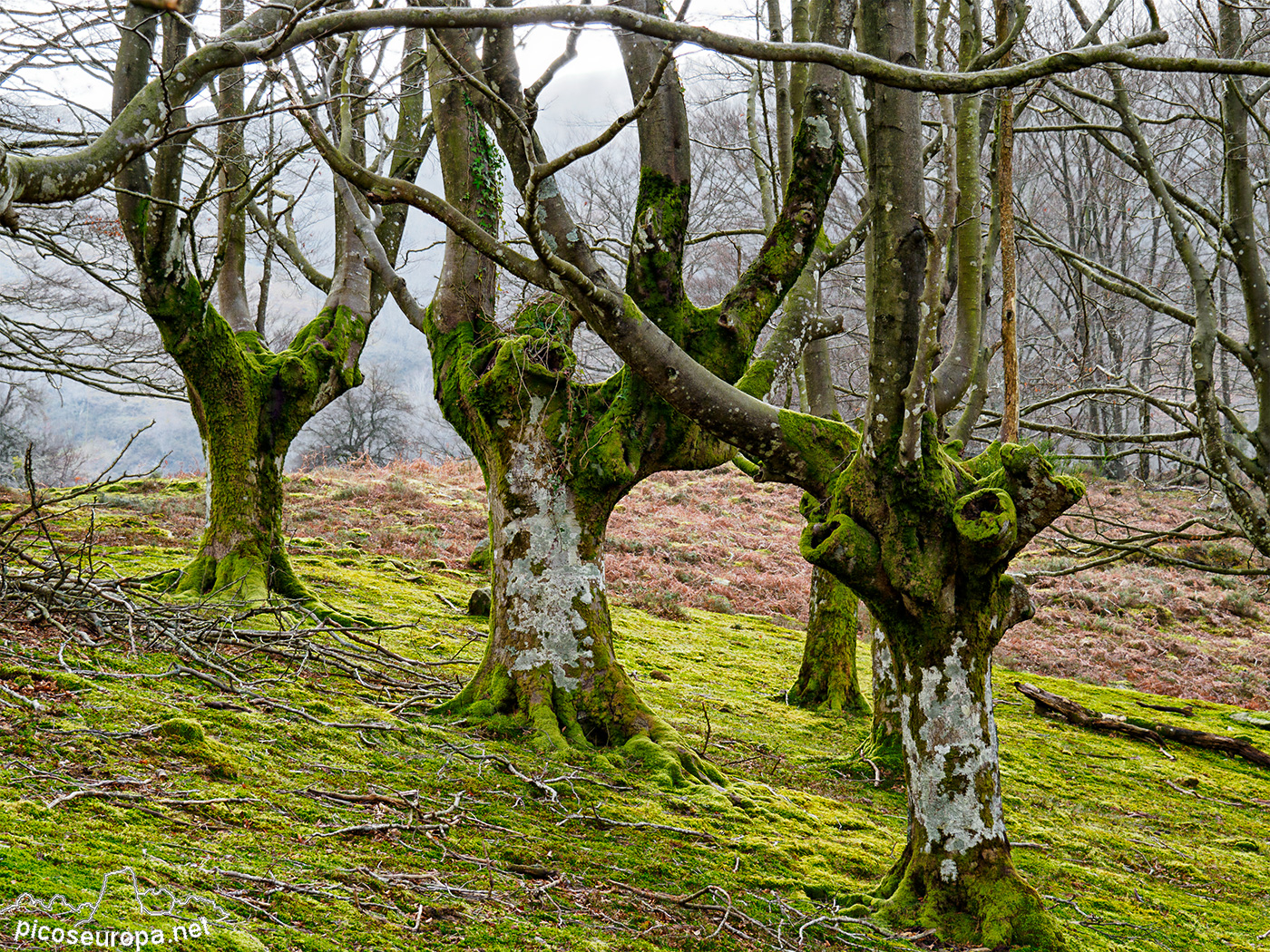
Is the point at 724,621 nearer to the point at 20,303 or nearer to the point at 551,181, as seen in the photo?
the point at 551,181

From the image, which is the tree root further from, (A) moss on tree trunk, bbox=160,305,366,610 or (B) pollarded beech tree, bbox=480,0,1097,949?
(B) pollarded beech tree, bbox=480,0,1097,949

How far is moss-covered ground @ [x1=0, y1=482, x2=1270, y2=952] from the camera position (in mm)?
2352

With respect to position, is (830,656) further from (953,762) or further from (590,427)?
(953,762)

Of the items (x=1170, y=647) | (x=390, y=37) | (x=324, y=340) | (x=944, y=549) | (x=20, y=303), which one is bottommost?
(x=1170, y=647)

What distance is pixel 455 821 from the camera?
11.3ft

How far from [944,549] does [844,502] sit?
476mm

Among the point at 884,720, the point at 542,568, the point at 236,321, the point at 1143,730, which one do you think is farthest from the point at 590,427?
the point at 1143,730

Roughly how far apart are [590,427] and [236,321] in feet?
16.4

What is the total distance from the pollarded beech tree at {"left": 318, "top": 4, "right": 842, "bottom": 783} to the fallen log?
18.2 feet

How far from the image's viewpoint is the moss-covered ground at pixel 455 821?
235 cm

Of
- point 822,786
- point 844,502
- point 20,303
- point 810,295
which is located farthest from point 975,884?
point 20,303

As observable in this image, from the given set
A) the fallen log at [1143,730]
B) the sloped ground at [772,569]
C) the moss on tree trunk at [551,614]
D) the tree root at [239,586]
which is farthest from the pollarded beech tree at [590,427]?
the sloped ground at [772,569]

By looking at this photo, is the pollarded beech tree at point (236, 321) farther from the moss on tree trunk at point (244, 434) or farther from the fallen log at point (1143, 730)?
the fallen log at point (1143, 730)

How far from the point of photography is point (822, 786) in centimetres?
560
